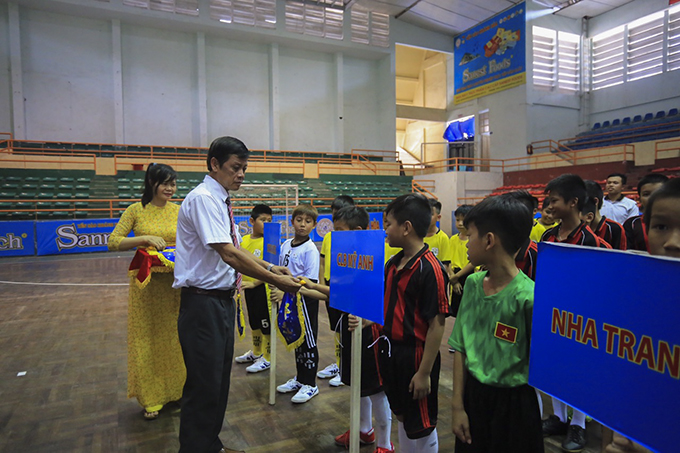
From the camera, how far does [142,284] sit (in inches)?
101

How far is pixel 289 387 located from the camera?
3.15 m

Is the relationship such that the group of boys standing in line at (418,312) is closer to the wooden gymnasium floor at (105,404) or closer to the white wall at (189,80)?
the wooden gymnasium floor at (105,404)

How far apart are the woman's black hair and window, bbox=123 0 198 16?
1592 cm

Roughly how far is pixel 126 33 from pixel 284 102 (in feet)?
22.0

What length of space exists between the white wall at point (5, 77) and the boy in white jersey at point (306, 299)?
16491mm

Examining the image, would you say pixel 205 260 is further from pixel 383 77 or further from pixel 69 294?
pixel 383 77

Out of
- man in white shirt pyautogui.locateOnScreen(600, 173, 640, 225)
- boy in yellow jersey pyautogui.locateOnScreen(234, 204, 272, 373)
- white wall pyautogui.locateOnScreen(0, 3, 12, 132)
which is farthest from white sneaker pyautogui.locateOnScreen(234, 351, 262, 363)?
white wall pyautogui.locateOnScreen(0, 3, 12, 132)

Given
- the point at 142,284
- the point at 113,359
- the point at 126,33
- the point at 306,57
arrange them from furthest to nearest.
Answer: the point at 306,57 < the point at 126,33 < the point at 113,359 < the point at 142,284

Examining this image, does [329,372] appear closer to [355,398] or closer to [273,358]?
[273,358]

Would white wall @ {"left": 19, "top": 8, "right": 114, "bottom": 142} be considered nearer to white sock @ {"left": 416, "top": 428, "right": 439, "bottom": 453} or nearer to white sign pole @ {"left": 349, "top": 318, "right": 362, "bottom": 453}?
white sign pole @ {"left": 349, "top": 318, "right": 362, "bottom": 453}

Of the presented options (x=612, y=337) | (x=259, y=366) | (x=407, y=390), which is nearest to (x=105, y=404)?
(x=259, y=366)

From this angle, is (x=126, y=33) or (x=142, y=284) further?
(x=126, y=33)

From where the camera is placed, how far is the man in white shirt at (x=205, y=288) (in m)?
1.93

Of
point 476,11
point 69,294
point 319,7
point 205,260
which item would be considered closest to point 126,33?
point 319,7
